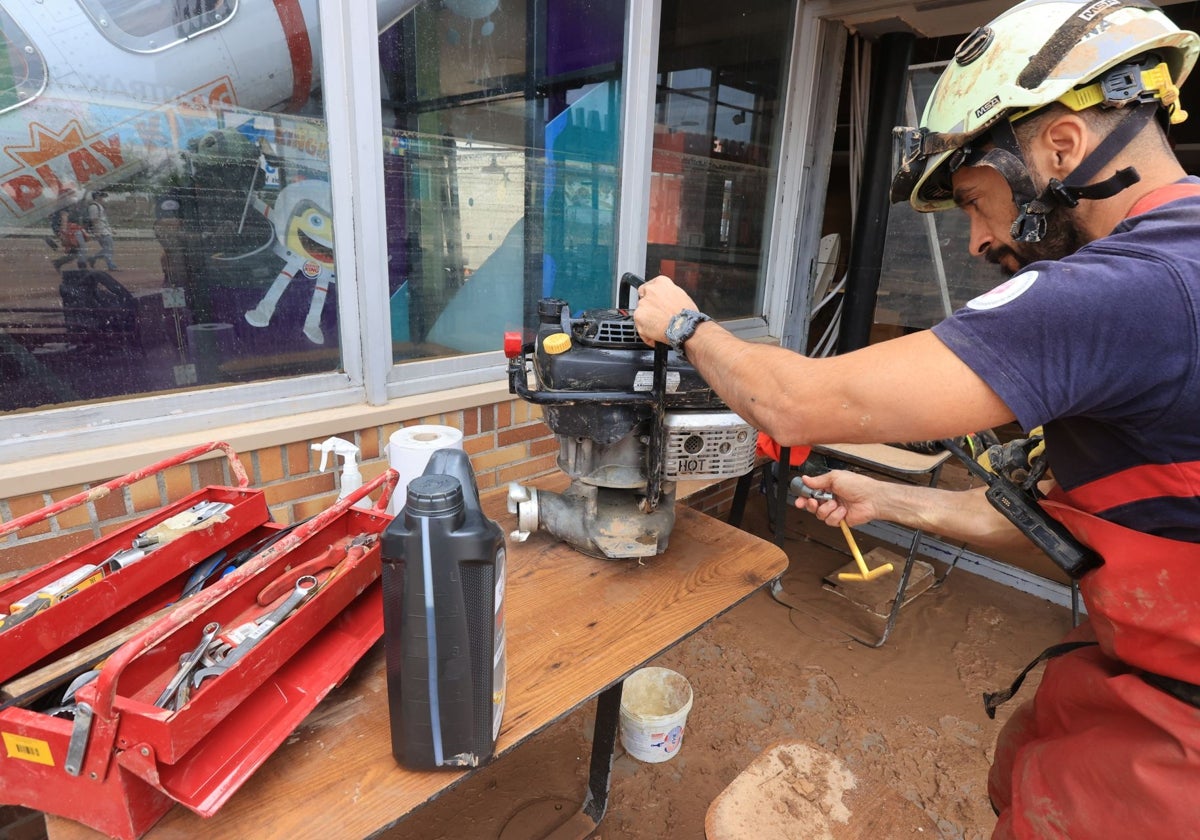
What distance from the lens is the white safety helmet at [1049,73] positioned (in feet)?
3.09

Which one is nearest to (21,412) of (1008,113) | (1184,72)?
(1008,113)

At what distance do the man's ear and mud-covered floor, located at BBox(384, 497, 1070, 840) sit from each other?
1331mm

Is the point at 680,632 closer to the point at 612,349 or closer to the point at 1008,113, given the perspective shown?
the point at 612,349

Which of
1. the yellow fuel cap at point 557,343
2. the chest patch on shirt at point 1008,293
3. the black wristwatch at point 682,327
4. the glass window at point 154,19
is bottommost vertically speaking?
the yellow fuel cap at point 557,343

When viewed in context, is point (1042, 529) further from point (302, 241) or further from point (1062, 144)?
point (302, 241)

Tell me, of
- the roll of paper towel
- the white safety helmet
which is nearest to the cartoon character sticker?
the roll of paper towel

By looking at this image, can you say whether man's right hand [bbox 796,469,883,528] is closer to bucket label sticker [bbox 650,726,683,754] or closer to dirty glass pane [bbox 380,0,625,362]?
bucket label sticker [bbox 650,726,683,754]

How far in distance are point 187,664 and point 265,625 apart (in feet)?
0.36

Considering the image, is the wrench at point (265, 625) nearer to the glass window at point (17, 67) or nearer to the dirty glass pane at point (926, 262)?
the glass window at point (17, 67)

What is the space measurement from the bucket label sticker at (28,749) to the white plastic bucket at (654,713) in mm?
1597

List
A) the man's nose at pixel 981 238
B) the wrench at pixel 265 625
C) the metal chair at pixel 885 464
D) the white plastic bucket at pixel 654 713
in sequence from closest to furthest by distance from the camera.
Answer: the wrench at pixel 265 625 < the man's nose at pixel 981 238 < the white plastic bucket at pixel 654 713 < the metal chair at pixel 885 464

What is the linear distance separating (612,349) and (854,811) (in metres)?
1.16

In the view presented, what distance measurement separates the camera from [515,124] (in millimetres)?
2180

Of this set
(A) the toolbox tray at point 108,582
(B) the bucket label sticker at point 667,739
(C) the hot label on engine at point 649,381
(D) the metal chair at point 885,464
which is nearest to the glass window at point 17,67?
(A) the toolbox tray at point 108,582
